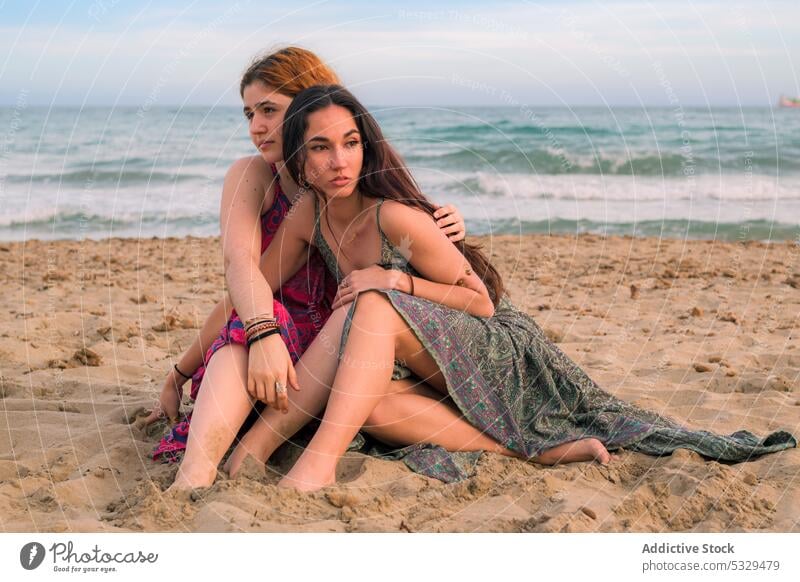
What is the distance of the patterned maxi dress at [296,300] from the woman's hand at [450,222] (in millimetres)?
547

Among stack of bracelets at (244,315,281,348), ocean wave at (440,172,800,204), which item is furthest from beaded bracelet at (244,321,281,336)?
ocean wave at (440,172,800,204)

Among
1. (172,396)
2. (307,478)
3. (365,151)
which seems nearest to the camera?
(307,478)

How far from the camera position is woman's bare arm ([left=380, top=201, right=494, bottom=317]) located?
3.44 meters

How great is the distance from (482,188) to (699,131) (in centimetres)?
947

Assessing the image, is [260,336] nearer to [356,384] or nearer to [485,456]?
[356,384]

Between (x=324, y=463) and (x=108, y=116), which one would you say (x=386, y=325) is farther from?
(x=108, y=116)

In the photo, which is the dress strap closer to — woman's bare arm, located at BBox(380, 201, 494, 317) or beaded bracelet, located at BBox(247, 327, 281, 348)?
woman's bare arm, located at BBox(380, 201, 494, 317)

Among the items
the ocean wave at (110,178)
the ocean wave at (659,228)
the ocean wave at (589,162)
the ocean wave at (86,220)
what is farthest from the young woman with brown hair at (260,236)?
the ocean wave at (110,178)

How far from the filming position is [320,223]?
3.69 metres

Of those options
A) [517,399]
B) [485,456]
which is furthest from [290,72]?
[485,456]

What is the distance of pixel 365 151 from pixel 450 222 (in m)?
0.42

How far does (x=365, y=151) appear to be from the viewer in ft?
11.6

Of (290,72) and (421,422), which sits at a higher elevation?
(290,72)
